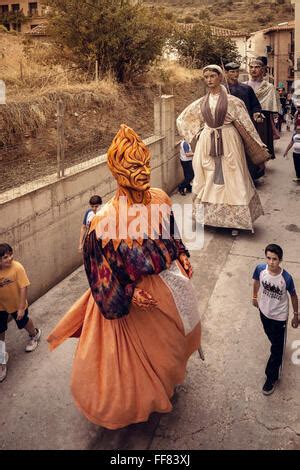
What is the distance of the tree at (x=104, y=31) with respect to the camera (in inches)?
427

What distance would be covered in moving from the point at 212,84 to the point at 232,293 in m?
2.62

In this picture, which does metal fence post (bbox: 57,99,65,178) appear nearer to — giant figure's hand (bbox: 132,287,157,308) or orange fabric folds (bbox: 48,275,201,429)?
orange fabric folds (bbox: 48,275,201,429)

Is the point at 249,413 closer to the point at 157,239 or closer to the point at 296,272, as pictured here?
the point at 157,239

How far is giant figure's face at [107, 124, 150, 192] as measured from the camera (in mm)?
2932

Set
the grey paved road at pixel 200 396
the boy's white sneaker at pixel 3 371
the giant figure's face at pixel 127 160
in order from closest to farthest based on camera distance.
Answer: the giant figure's face at pixel 127 160, the grey paved road at pixel 200 396, the boy's white sneaker at pixel 3 371

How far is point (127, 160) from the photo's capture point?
2.93 metres

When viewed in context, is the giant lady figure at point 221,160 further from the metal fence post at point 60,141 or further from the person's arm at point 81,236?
the person's arm at point 81,236

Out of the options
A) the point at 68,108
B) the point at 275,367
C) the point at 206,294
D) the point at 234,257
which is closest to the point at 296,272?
the point at 234,257

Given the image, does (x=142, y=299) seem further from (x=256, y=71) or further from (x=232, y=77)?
(x=256, y=71)

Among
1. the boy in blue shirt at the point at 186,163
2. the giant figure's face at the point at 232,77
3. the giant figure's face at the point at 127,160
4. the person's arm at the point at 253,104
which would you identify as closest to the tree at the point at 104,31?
the boy in blue shirt at the point at 186,163

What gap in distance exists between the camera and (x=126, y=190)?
3.04m

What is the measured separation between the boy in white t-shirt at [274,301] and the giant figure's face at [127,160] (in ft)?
3.76

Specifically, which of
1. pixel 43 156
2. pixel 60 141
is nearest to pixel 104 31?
pixel 43 156

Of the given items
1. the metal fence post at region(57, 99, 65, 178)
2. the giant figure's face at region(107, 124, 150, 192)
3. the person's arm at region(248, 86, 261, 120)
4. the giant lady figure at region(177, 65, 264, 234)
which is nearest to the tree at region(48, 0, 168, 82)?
the person's arm at region(248, 86, 261, 120)
